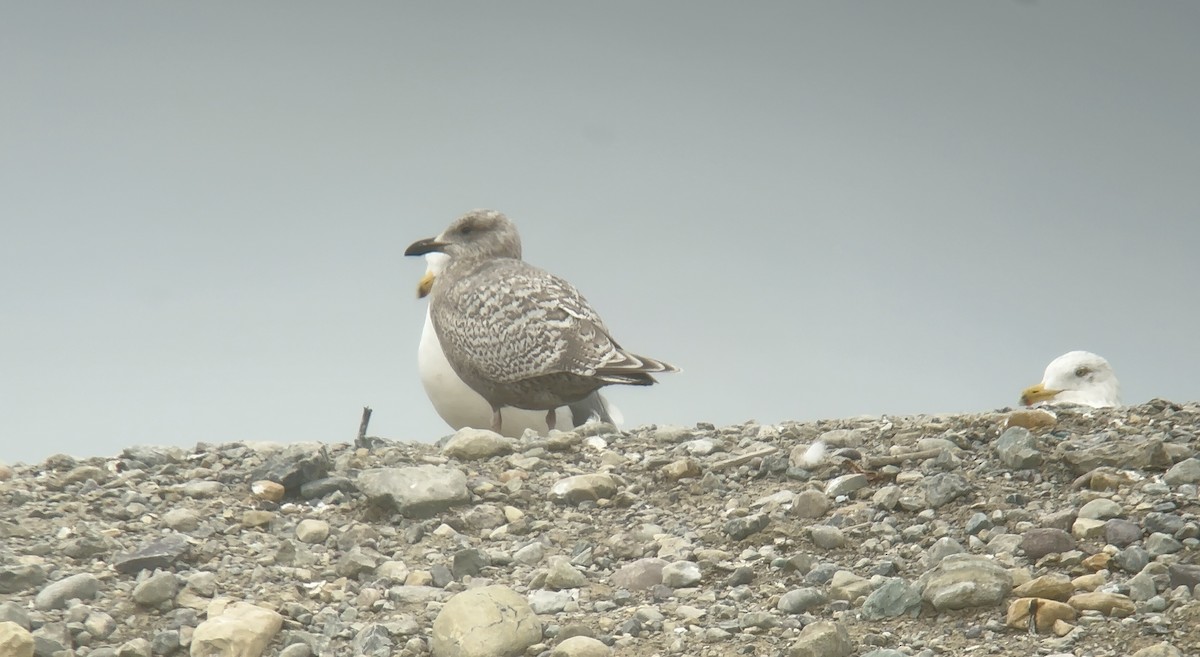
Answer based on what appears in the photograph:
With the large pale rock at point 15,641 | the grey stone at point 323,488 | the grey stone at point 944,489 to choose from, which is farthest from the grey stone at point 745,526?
the large pale rock at point 15,641

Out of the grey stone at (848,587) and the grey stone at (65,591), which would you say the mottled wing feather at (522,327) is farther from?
the grey stone at (65,591)

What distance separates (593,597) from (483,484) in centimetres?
134

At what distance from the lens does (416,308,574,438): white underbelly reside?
813 cm

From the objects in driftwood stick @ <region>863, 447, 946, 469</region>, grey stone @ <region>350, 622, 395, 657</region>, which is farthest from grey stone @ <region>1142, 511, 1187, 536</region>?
grey stone @ <region>350, 622, 395, 657</region>

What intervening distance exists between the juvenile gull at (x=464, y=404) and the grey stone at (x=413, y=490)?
239 centimetres

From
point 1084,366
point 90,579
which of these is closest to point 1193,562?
point 90,579

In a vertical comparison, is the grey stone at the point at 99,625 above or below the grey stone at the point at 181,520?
below

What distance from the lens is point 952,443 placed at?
5.89 m

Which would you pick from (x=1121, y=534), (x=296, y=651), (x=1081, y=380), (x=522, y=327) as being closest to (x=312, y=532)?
(x=296, y=651)

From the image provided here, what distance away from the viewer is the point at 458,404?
8.38 m

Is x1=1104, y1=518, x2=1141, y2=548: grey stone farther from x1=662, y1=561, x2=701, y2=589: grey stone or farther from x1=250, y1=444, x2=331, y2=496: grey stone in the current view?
x1=250, y1=444, x2=331, y2=496: grey stone

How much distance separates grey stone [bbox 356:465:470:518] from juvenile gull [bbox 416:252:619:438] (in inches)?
94.1

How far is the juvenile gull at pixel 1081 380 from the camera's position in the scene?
9078 millimetres

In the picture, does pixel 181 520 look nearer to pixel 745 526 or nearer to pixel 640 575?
pixel 640 575
